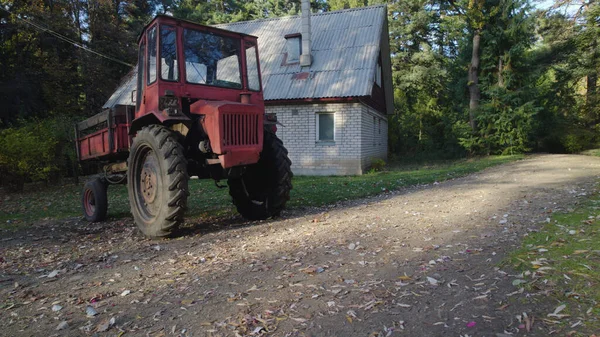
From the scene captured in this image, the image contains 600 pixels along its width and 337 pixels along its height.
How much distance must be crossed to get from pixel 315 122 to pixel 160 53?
11135 mm

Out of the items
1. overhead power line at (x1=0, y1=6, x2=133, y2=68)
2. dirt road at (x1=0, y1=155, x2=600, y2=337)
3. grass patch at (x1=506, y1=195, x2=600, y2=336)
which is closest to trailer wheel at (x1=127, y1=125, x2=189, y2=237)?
dirt road at (x1=0, y1=155, x2=600, y2=337)

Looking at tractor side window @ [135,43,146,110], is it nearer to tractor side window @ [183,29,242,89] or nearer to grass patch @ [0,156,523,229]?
tractor side window @ [183,29,242,89]

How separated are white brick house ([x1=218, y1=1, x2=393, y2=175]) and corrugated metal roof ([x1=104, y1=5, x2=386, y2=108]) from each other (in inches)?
1.6

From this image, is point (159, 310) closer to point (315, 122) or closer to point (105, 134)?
point (105, 134)

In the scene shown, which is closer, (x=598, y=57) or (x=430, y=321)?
(x=430, y=321)

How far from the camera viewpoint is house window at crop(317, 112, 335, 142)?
1637 cm

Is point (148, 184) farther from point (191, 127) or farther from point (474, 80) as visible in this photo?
point (474, 80)

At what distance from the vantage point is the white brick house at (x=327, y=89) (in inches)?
626

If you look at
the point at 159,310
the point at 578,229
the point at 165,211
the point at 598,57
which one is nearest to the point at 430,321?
the point at 159,310

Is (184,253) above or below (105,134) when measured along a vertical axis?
below

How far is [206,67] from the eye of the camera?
596 cm

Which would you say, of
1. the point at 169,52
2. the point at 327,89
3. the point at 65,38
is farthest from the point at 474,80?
the point at 65,38

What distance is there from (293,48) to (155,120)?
13.2 m

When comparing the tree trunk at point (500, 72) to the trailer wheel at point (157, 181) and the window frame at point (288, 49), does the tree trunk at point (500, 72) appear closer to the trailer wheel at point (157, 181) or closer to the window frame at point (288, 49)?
the window frame at point (288, 49)
